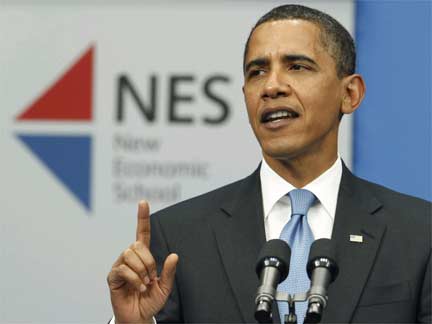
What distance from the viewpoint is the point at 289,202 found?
2568mm

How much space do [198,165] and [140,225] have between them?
155 cm

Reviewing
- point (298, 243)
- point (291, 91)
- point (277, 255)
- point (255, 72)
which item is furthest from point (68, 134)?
point (277, 255)

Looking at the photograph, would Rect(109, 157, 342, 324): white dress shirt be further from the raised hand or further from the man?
the raised hand

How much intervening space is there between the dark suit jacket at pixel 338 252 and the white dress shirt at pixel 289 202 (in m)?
→ 0.02

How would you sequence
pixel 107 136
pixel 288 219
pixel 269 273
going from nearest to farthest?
pixel 269 273, pixel 288 219, pixel 107 136

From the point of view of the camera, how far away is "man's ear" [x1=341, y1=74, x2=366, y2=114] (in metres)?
2.73

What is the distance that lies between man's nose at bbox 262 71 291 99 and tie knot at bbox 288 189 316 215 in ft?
0.80

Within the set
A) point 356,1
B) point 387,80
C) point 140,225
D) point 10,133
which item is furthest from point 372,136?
point 140,225

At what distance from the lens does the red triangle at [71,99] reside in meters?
3.92

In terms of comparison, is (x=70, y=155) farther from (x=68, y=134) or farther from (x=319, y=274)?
(x=319, y=274)

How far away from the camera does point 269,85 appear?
2529 mm

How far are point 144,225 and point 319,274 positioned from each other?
0.54 metres

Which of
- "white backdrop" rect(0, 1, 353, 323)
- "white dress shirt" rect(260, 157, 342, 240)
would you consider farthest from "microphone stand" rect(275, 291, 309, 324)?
"white backdrop" rect(0, 1, 353, 323)

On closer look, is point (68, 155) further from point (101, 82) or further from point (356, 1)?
point (356, 1)
